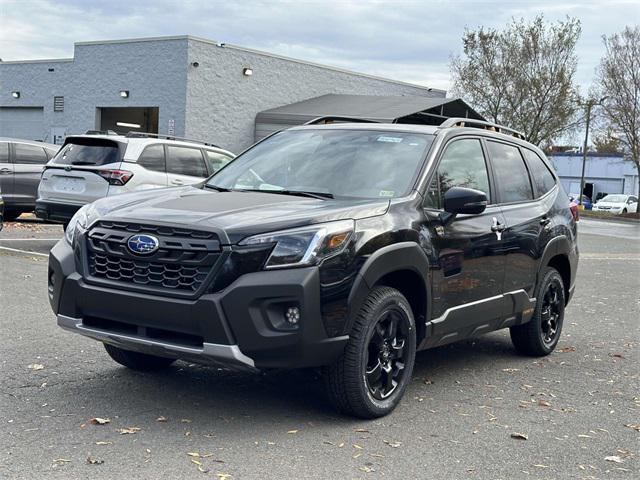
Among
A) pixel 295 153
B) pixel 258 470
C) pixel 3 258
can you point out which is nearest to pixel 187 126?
pixel 3 258

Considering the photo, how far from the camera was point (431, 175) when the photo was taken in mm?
5672

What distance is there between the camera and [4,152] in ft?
51.9

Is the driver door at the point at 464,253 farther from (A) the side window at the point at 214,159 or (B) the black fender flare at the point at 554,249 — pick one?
(A) the side window at the point at 214,159

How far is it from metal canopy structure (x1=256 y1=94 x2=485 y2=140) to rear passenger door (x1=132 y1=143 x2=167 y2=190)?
21900 millimetres

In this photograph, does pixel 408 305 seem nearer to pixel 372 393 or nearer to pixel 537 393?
pixel 372 393

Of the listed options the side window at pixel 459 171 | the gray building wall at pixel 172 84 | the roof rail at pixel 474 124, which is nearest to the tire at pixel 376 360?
the side window at pixel 459 171

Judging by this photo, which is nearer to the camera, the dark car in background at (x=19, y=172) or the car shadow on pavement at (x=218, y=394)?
the car shadow on pavement at (x=218, y=394)

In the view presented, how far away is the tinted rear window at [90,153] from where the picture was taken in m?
12.1

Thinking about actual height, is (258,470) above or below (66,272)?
below

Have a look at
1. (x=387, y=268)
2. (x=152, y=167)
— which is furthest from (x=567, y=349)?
(x=152, y=167)

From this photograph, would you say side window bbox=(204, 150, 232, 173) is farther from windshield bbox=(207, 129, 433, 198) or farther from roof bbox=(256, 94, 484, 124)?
roof bbox=(256, 94, 484, 124)

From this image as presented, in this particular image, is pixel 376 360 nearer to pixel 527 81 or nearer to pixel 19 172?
pixel 19 172

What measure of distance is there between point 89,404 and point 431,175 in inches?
104

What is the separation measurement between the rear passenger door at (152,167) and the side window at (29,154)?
4.42 m
